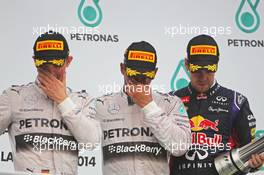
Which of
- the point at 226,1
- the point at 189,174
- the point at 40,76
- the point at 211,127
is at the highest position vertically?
the point at 226,1

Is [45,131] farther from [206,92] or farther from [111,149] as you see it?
[206,92]

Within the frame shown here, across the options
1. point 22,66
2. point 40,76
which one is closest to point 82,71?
point 22,66

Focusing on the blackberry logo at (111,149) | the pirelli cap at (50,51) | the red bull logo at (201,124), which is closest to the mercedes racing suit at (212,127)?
the red bull logo at (201,124)

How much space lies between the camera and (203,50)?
3311 millimetres

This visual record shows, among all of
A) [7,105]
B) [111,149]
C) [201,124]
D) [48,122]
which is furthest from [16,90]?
[201,124]

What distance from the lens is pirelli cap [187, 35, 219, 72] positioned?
327 centimetres

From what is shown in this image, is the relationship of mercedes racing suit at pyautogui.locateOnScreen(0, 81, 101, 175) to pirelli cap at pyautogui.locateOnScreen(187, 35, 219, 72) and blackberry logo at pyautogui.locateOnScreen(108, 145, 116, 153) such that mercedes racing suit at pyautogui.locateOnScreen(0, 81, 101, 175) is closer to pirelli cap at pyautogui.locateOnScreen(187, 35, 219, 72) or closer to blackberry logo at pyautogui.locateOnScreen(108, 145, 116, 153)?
blackberry logo at pyautogui.locateOnScreen(108, 145, 116, 153)

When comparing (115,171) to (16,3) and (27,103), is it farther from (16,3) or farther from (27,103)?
(16,3)

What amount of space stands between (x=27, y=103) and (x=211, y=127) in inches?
33.1

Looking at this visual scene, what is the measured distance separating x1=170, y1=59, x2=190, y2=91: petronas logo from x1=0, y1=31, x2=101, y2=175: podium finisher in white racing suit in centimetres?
92

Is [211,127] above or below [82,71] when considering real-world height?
below

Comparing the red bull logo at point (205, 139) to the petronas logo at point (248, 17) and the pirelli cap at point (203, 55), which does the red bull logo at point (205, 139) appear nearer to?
the pirelli cap at point (203, 55)

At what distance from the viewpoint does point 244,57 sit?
4.09m

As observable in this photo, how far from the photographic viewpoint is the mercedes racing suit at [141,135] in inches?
120
